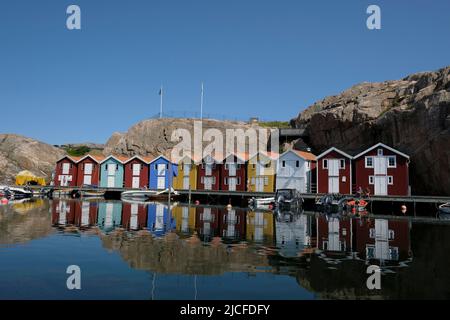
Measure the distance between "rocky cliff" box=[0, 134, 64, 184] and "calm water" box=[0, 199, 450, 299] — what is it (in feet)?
253

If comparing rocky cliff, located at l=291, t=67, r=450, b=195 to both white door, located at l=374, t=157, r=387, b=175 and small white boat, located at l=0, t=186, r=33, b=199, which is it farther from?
small white boat, located at l=0, t=186, r=33, b=199

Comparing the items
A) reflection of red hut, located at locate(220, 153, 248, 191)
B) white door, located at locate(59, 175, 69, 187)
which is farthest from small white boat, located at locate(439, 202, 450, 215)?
white door, located at locate(59, 175, 69, 187)

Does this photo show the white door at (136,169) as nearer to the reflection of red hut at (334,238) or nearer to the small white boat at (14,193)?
the small white boat at (14,193)

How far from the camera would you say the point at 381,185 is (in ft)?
177

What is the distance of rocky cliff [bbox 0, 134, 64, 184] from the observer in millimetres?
96519

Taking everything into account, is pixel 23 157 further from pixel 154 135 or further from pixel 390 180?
pixel 390 180

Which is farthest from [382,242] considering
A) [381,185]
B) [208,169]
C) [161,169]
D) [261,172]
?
[161,169]

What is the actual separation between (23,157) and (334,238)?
95.8 metres

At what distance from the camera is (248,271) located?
50.2 feet

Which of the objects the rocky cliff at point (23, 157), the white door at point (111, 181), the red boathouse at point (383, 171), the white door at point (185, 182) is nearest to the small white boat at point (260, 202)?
the red boathouse at point (383, 171)

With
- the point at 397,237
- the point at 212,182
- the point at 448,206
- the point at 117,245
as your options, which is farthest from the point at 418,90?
the point at 117,245

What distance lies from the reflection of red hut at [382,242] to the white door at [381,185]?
75.2 feet

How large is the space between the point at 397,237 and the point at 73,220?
24826 mm
